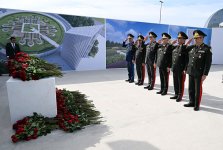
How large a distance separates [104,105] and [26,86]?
1969mm

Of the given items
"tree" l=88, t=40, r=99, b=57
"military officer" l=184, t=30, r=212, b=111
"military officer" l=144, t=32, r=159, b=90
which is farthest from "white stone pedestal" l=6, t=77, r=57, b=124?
"tree" l=88, t=40, r=99, b=57

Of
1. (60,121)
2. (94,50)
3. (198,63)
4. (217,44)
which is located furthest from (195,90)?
(217,44)

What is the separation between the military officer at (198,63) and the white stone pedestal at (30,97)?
9.55ft

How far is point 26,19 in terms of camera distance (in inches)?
351

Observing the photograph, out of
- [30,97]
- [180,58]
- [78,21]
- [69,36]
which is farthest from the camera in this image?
[78,21]

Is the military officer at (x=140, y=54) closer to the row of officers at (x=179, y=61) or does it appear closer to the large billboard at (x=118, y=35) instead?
the row of officers at (x=179, y=61)

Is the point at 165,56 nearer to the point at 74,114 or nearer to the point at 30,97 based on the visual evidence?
the point at 74,114

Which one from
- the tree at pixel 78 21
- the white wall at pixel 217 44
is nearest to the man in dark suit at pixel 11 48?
the tree at pixel 78 21

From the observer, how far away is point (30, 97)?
351 cm

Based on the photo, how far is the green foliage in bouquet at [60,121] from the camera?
317 cm

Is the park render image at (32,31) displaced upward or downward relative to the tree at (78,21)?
downward

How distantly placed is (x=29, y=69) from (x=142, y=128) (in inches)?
86.5

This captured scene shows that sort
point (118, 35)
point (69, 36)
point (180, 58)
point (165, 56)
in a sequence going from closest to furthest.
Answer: point (180, 58), point (165, 56), point (69, 36), point (118, 35)

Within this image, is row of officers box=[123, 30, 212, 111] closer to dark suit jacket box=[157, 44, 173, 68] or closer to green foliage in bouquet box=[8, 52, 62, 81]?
dark suit jacket box=[157, 44, 173, 68]
